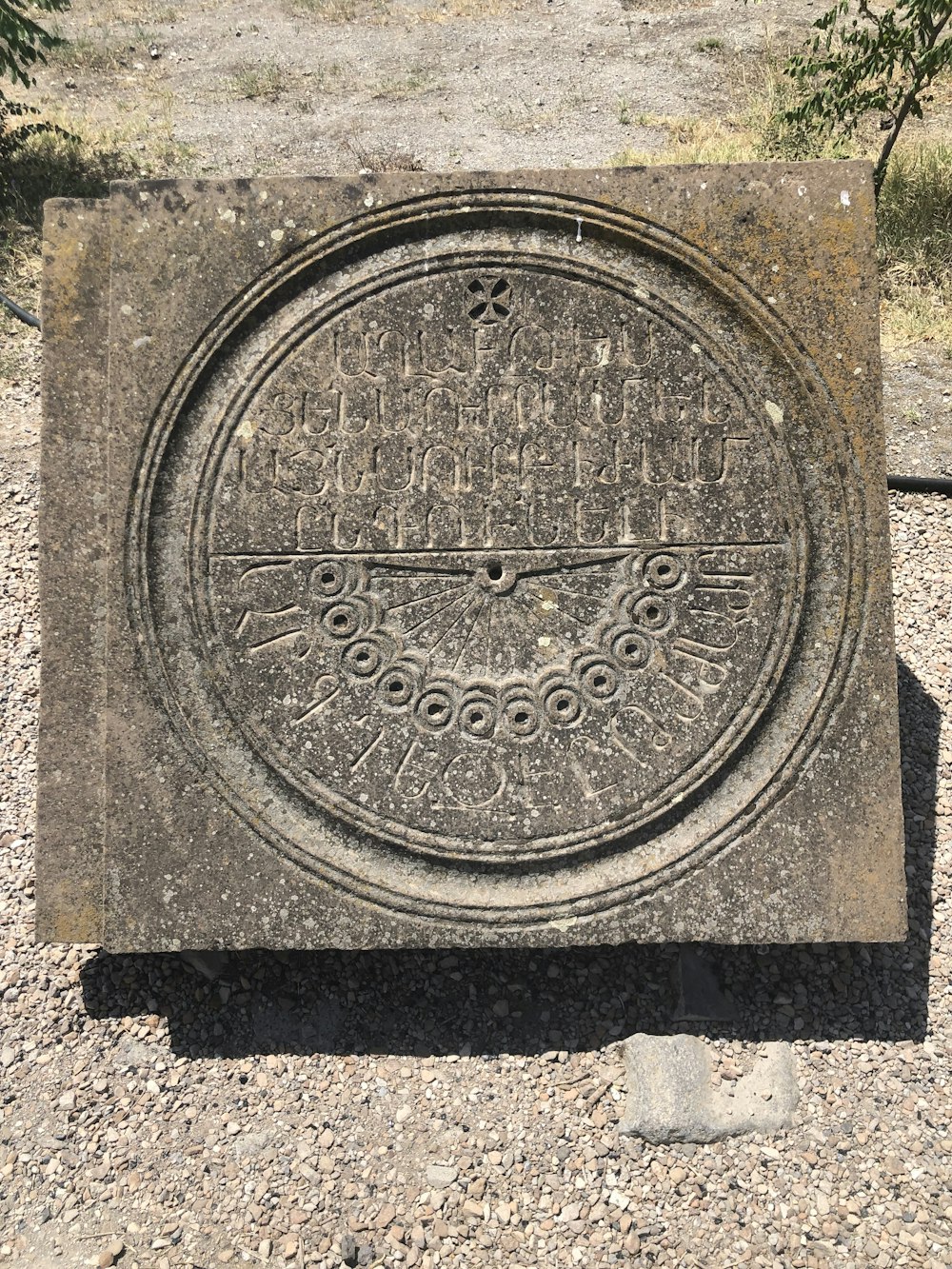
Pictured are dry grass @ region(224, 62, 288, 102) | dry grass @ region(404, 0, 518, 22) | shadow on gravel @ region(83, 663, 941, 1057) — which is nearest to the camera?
shadow on gravel @ region(83, 663, 941, 1057)

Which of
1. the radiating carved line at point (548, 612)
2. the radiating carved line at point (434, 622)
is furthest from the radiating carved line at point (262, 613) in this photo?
the radiating carved line at point (548, 612)

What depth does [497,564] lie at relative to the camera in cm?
364

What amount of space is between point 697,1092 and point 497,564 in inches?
86.2

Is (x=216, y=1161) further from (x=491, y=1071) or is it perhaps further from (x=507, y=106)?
(x=507, y=106)

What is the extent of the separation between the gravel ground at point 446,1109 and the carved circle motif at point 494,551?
0.74 m

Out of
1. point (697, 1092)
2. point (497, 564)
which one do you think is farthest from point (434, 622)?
point (697, 1092)

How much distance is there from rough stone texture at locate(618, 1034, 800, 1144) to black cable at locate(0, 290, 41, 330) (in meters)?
5.30

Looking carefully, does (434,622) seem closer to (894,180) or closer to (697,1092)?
(697,1092)

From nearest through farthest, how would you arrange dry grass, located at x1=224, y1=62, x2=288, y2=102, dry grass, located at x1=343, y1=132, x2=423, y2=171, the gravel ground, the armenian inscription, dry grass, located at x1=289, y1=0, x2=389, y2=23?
the gravel ground → the armenian inscription → dry grass, located at x1=343, y1=132, x2=423, y2=171 → dry grass, located at x1=224, y1=62, x2=288, y2=102 → dry grass, located at x1=289, y1=0, x2=389, y2=23

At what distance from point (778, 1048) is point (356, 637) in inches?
92.6

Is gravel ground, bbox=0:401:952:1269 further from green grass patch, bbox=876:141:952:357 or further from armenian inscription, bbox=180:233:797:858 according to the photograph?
green grass patch, bbox=876:141:952:357

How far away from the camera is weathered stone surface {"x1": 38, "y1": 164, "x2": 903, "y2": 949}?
3.57 meters

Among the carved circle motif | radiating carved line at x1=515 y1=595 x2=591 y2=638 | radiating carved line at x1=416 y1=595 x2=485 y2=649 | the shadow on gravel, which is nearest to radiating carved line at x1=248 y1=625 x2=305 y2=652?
the carved circle motif

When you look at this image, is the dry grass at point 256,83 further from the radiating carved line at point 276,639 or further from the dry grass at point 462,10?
the radiating carved line at point 276,639
